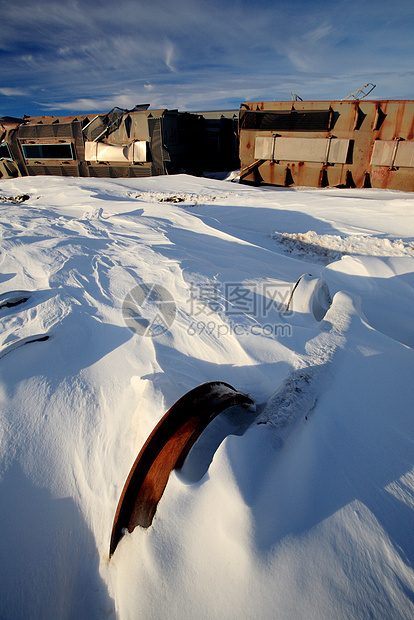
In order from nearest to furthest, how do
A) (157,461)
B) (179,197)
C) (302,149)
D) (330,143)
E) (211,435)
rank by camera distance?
Result: (157,461), (211,435), (179,197), (330,143), (302,149)

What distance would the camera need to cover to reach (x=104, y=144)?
8062 millimetres

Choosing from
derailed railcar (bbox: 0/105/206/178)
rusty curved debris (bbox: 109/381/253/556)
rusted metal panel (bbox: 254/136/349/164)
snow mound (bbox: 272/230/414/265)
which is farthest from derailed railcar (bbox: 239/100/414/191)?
rusty curved debris (bbox: 109/381/253/556)

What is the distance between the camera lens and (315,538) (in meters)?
0.87

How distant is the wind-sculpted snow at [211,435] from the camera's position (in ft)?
2.82

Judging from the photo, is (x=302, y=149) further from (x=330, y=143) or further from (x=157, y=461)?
(x=157, y=461)

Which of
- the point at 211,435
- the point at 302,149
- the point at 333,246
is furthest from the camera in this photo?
the point at 302,149

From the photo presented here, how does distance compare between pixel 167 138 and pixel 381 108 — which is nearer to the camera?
pixel 381 108

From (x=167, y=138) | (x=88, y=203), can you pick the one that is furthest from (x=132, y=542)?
(x=167, y=138)

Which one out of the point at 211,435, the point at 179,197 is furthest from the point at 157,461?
the point at 179,197

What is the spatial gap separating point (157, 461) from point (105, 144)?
8.73 metres

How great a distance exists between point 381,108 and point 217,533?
745 centimetres

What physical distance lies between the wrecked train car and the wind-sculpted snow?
5623 millimetres

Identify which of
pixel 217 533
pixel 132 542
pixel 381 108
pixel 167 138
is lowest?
pixel 132 542

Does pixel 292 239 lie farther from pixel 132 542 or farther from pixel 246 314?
pixel 132 542
